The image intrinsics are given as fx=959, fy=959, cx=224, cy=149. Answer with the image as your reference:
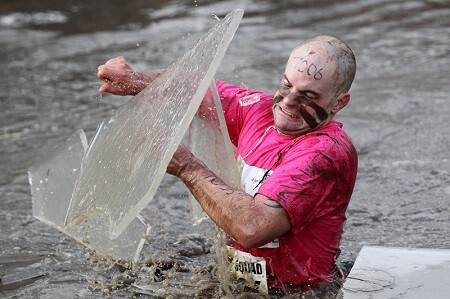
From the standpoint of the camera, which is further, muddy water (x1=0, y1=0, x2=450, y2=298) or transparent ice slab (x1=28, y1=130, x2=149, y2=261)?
muddy water (x1=0, y1=0, x2=450, y2=298)

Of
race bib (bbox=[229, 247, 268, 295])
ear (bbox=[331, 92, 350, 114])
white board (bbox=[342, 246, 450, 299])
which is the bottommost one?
white board (bbox=[342, 246, 450, 299])

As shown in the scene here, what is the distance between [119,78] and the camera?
4.80 meters

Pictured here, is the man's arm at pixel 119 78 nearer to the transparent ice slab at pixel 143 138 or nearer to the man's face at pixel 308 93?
the transparent ice slab at pixel 143 138

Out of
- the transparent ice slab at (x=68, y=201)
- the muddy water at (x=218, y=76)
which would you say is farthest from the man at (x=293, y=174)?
the transparent ice slab at (x=68, y=201)

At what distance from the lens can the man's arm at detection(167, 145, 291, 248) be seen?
4.04m

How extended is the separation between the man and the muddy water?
1.95 feet

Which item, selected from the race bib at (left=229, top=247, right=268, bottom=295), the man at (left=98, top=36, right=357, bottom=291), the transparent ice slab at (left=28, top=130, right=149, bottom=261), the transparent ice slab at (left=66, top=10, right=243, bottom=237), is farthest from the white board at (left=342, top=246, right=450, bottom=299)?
the transparent ice slab at (left=28, top=130, right=149, bottom=261)

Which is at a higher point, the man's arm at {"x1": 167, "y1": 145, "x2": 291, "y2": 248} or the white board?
the man's arm at {"x1": 167, "y1": 145, "x2": 291, "y2": 248}

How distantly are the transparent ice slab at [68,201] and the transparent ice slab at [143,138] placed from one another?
507mm

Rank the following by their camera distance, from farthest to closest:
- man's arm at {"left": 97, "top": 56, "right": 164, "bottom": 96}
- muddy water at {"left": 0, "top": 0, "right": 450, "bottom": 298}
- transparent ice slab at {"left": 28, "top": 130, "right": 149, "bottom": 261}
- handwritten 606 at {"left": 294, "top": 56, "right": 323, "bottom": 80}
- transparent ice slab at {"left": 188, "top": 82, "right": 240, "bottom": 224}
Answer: muddy water at {"left": 0, "top": 0, "right": 450, "bottom": 298}
transparent ice slab at {"left": 28, "top": 130, "right": 149, "bottom": 261}
man's arm at {"left": 97, "top": 56, "right": 164, "bottom": 96}
transparent ice slab at {"left": 188, "top": 82, "right": 240, "bottom": 224}
handwritten 606 at {"left": 294, "top": 56, "right": 323, "bottom": 80}

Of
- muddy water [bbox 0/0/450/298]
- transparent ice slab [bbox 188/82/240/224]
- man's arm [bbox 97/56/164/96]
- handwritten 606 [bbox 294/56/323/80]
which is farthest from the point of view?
muddy water [bbox 0/0/450/298]

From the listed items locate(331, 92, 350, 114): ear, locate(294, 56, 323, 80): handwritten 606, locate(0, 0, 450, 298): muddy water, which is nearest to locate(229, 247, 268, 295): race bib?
locate(0, 0, 450, 298): muddy water

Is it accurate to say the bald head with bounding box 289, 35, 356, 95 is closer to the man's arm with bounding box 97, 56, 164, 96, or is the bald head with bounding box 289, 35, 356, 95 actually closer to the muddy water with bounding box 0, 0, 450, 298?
the man's arm with bounding box 97, 56, 164, 96

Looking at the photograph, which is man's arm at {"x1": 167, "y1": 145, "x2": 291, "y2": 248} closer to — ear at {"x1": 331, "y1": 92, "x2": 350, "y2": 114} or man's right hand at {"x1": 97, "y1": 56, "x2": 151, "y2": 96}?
ear at {"x1": 331, "y1": 92, "x2": 350, "y2": 114}
